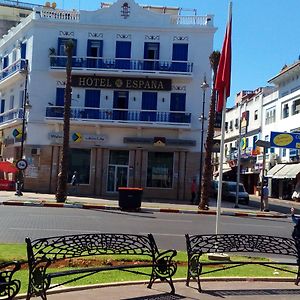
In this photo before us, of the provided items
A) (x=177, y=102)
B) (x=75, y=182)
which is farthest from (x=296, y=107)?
(x=75, y=182)

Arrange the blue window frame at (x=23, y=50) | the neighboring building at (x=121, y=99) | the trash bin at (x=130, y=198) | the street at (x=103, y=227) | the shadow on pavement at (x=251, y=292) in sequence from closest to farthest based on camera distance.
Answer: the shadow on pavement at (x=251, y=292) → the street at (x=103, y=227) → the trash bin at (x=130, y=198) → the neighboring building at (x=121, y=99) → the blue window frame at (x=23, y=50)

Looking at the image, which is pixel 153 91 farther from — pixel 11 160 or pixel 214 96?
pixel 11 160

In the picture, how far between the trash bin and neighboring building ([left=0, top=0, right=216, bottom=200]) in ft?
37.4

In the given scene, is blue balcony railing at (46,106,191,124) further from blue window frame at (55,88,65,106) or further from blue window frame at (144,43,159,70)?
blue window frame at (144,43,159,70)

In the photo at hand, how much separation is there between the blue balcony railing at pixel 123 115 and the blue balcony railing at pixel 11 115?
321 cm

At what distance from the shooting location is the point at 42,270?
20.9 ft

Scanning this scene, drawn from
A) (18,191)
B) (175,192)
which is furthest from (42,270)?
(175,192)

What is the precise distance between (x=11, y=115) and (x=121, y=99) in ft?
32.2

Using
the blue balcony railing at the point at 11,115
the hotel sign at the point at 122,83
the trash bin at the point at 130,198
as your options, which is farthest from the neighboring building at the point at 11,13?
the trash bin at the point at 130,198

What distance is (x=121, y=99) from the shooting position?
38.3 metres

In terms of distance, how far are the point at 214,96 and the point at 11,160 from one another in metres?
20.5

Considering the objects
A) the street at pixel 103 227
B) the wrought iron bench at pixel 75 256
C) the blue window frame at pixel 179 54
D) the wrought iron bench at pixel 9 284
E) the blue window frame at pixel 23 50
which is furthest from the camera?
the blue window frame at pixel 23 50

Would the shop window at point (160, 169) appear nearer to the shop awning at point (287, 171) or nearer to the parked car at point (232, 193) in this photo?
the parked car at point (232, 193)

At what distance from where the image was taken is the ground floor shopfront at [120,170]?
37.5 meters
